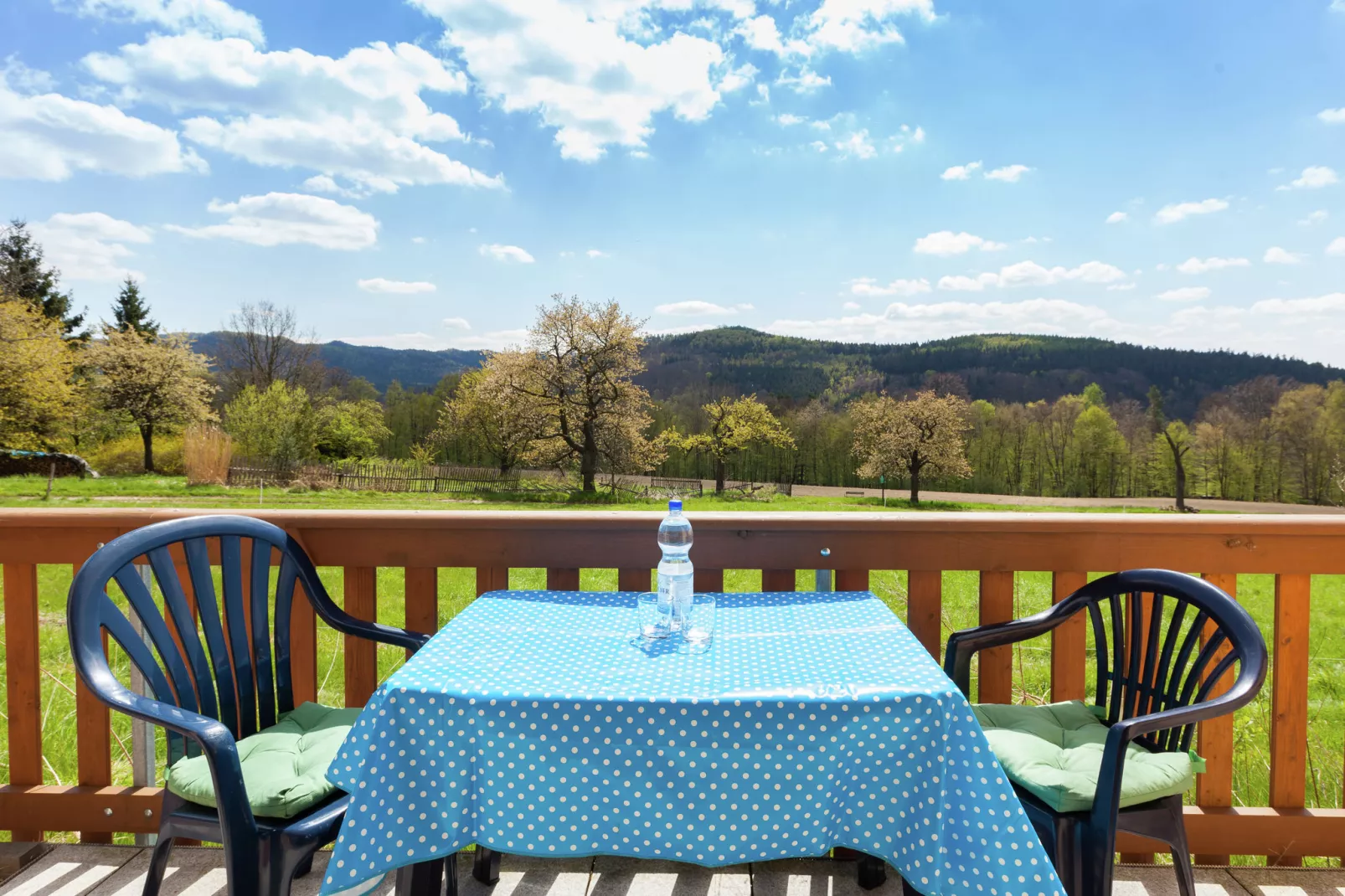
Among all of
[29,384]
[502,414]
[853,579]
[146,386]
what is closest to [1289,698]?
[853,579]

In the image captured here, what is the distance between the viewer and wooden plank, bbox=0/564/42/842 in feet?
5.44

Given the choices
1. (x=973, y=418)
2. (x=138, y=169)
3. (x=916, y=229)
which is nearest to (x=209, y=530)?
(x=973, y=418)

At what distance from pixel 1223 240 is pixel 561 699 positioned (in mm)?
49784

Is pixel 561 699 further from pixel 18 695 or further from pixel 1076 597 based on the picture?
pixel 18 695

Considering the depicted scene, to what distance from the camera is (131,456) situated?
2275 cm

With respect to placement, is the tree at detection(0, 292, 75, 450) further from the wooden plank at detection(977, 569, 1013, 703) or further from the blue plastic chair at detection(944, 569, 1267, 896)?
the blue plastic chair at detection(944, 569, 1267, 896)

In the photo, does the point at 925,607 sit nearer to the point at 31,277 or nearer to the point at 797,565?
the point at 797,565

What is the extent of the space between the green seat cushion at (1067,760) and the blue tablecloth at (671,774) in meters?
0.30

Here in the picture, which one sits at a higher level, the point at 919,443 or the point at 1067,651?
the point at 1067,651

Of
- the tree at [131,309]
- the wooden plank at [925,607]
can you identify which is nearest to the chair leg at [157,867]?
the wooden plank at [925,607]

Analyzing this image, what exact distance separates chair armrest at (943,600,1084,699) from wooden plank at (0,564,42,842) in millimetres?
2203

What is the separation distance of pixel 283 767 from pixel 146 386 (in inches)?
1089

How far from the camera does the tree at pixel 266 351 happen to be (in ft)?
113

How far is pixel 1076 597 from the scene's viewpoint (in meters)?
1.42
